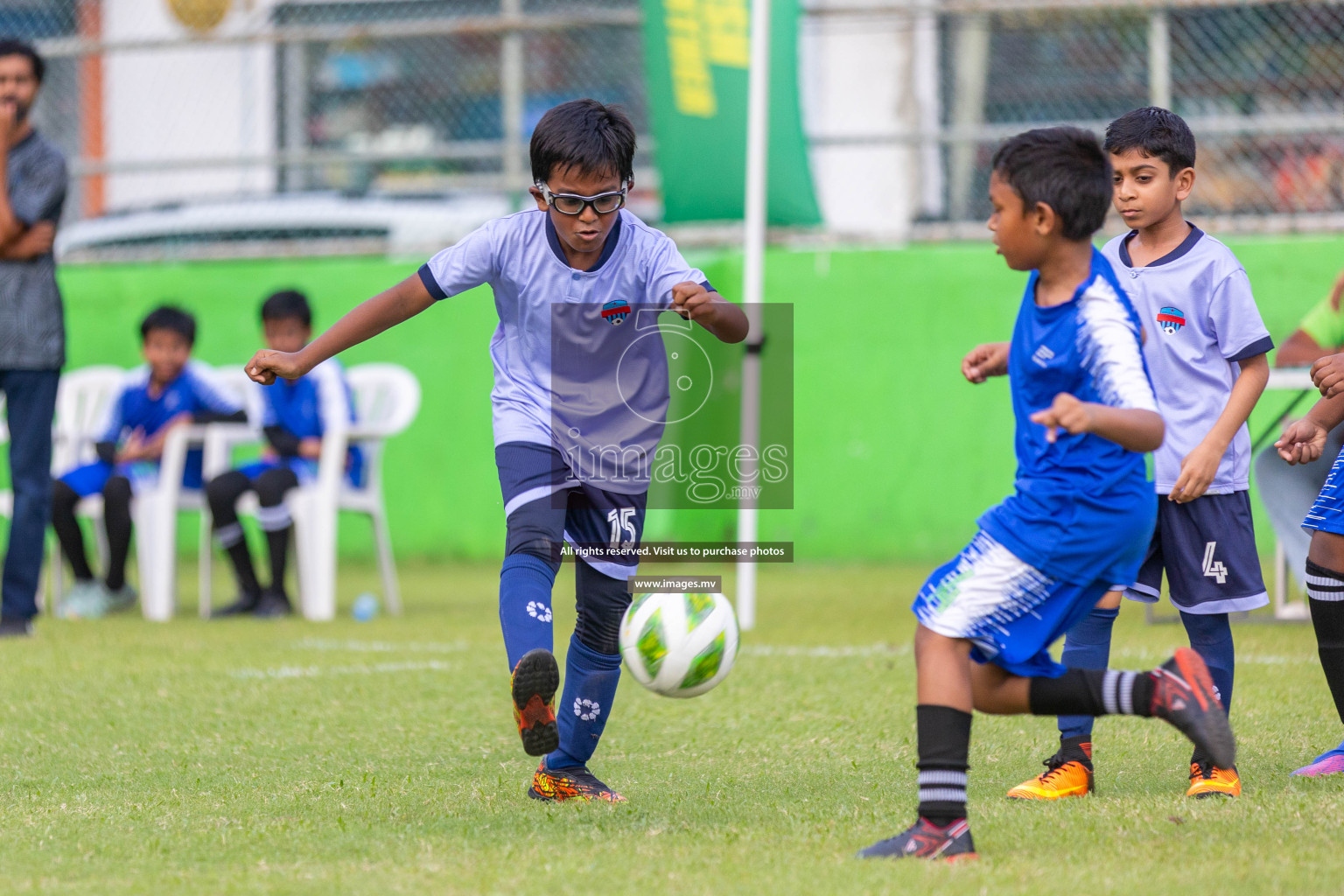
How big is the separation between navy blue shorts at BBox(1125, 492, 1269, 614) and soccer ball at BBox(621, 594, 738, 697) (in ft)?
3.56

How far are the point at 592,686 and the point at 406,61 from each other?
328 inches

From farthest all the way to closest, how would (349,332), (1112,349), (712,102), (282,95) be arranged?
(282,95) < (712,102) < (349,332) < (1112,349)

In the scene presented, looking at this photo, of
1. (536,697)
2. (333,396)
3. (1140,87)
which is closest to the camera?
(536,697)

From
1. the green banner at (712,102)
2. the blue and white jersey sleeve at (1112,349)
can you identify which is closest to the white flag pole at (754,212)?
the green banner at (712,102)

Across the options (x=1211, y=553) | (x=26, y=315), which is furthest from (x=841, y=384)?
(x=1211, y=553)

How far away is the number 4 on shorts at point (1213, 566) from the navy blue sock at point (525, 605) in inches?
62.8

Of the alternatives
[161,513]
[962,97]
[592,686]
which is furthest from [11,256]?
[962,97]

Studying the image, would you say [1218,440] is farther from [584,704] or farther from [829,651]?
[829,651]

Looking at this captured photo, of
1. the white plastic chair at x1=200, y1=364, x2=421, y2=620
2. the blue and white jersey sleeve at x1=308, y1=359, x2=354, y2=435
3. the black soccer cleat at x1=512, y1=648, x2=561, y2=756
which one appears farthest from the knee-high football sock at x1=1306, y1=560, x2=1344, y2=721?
the blue and white jersey sleeve at x1=308, y1=359, x2=354, y2=435

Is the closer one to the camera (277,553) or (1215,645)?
(1215,645)

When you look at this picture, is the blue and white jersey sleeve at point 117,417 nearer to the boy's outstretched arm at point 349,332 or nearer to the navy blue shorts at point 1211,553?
the boy's outstretched arm at point 349,332

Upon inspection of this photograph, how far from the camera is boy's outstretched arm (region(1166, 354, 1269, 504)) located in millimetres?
3535

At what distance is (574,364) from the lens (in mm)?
3709

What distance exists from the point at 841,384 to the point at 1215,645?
557 centimetres
